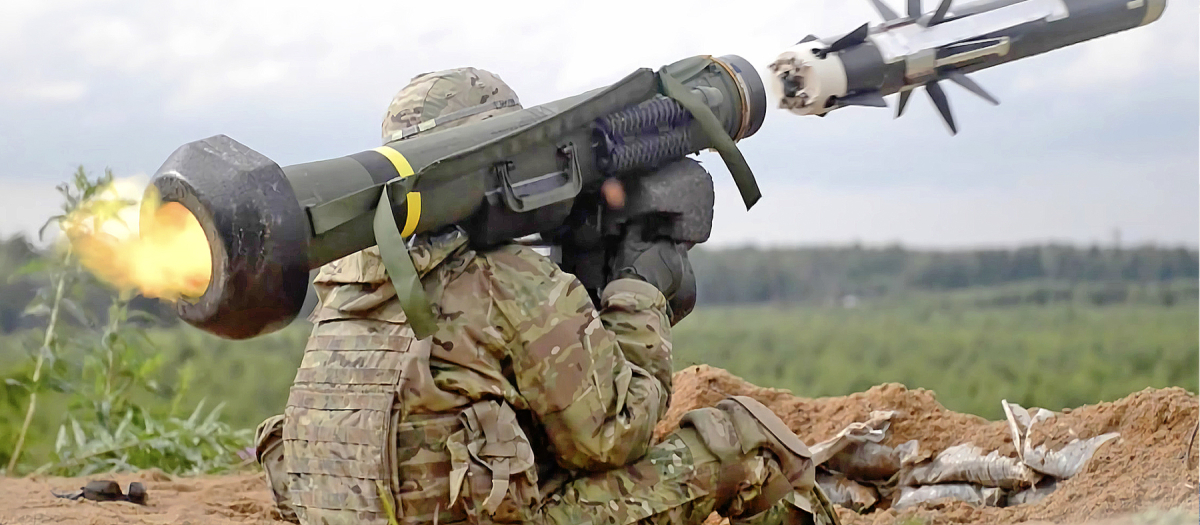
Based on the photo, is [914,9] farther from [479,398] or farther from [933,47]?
[479,398]

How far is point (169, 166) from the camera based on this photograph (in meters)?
2.45

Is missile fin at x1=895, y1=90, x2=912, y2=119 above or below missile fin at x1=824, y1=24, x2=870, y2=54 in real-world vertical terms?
below

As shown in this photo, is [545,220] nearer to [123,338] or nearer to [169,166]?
[169,166]

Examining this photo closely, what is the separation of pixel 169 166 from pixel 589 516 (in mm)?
1366

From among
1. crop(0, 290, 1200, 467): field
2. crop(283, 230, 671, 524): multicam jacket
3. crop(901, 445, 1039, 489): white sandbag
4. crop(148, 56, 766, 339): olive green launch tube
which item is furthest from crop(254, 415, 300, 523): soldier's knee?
crop(0, 290, 1200, 467): field

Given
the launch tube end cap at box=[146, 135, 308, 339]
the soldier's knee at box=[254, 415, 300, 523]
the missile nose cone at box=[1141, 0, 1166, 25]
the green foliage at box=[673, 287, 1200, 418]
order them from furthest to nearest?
the green foliage at box=[673, 287, 1200, 418] < the missile nose cone at box=[1141, 0, 1166, 25] < the soldier's knee at box=[254, 415, 300, 523] < the launch tube end cap at box=[146, 135, 308, 339]

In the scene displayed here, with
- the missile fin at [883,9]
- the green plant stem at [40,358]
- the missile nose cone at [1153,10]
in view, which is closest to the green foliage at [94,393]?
the green plant stem at [40,358]

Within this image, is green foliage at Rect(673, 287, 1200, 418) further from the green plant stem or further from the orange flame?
the orange flame

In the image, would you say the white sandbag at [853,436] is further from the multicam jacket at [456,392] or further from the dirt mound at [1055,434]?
the multicam jacket at [456,392]

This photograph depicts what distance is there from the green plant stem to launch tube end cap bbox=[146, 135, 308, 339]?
11.7ft

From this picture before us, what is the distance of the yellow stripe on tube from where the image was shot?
9.00 feet

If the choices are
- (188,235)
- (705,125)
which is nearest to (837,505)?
(705,125)

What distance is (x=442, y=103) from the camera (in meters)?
3.15

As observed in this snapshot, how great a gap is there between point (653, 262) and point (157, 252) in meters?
1.39
